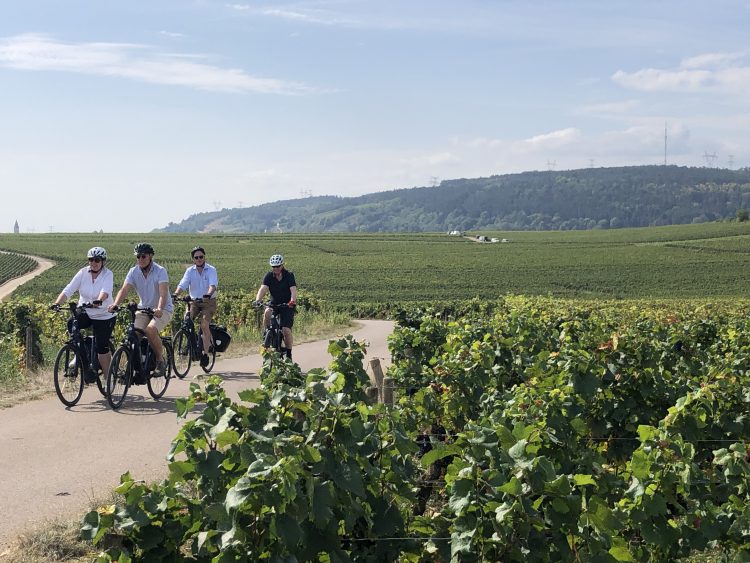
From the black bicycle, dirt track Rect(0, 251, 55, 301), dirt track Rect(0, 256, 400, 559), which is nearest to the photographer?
dirt track Rect(0, 256, 400, 559)

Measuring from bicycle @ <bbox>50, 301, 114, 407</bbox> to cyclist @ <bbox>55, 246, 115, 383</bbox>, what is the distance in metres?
0.06

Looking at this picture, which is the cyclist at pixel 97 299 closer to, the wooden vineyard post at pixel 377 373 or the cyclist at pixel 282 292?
the cyclist at pixel 282 292

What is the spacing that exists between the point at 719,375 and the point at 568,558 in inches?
184

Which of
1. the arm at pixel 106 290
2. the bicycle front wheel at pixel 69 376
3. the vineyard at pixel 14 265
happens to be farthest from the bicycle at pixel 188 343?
the vineyard at pixel 14 265

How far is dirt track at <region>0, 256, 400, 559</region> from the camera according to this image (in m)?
7.36

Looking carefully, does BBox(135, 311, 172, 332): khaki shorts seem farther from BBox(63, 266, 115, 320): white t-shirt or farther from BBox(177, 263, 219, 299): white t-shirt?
BBox(177, 263, 219, 299): white t-shirt

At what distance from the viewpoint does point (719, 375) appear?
325 inches

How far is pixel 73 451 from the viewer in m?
9.32

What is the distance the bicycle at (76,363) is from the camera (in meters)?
11.7

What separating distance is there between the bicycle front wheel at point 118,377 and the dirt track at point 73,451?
154mm

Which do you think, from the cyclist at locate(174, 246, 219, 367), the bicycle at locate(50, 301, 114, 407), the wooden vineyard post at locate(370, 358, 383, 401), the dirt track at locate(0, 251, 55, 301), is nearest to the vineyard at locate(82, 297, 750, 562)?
the wooden vineyard post at locate(370, 358, 383, 401)

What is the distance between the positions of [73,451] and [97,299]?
9.65 ft

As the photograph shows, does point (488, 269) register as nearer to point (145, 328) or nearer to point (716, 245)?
point (716, 245)

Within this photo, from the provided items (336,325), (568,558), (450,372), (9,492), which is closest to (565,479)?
(568,558)
